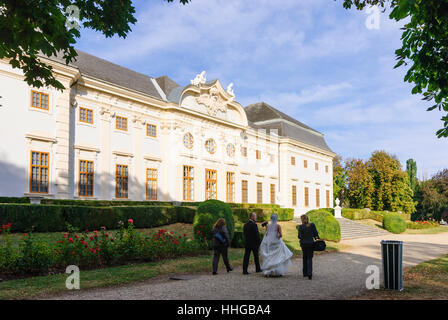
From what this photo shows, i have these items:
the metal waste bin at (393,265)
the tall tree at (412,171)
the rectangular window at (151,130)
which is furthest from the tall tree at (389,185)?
the metal waste bin at (393,265)

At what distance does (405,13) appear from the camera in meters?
5.04

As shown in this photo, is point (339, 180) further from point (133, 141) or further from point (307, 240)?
point (307, 240)

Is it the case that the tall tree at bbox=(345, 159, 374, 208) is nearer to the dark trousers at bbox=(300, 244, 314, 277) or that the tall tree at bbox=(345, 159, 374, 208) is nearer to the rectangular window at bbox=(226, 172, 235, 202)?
A: the rectangular window at bbox=(226, 172, 235, 202)

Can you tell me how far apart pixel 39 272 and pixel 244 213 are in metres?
16.6

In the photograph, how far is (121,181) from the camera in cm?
2306

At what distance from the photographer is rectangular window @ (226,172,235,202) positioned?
30788 millimetres

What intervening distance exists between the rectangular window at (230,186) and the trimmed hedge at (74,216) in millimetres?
10335

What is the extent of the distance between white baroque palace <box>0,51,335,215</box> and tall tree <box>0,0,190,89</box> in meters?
9.90

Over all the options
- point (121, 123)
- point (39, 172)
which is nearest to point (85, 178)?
point (39, 172)

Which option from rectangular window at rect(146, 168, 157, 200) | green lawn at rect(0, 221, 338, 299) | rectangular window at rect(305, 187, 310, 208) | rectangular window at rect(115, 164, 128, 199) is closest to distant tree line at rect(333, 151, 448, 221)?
rectangular window at rect(305, 187, 310, 208)

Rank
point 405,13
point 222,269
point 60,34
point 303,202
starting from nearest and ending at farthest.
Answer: point 405,13 → point 60,34 → point 222,269 → point 303,202

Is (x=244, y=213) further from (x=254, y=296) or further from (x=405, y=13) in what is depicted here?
(x=405, y=13)

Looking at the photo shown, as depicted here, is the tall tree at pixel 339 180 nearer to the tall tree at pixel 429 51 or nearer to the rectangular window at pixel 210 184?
the rectangular window at pixel 210 184
